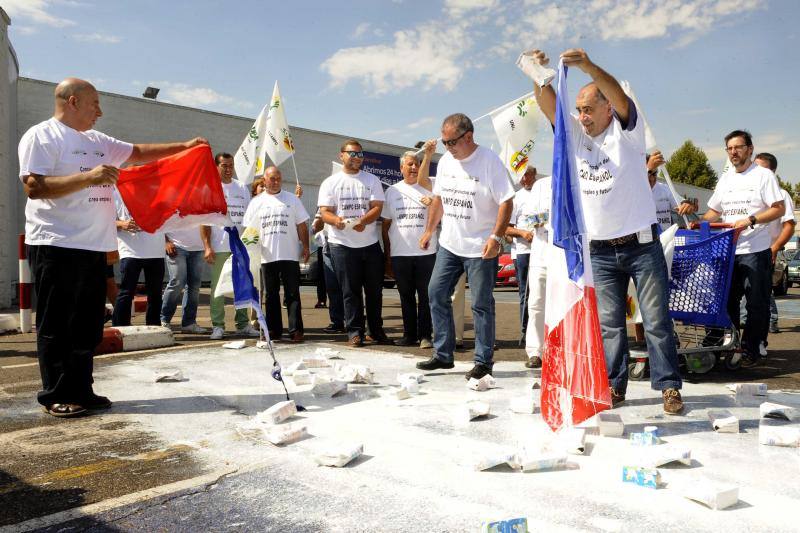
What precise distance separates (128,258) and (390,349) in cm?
316

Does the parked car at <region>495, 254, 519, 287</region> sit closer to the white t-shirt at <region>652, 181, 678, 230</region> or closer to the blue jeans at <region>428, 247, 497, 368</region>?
the white t-shirt at <region>652, 181, 678, 230</region>

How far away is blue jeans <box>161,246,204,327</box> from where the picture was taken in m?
8.01

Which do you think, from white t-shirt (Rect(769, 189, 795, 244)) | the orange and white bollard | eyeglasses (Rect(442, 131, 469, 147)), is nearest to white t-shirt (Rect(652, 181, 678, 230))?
white t-shirt (Rect(769, 189, 795, 244))

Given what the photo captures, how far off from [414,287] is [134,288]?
10.5 feet

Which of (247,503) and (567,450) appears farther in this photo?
(567,450)

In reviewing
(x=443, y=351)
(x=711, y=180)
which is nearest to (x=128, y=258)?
(x=443, y=351)

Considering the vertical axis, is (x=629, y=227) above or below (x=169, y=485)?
above

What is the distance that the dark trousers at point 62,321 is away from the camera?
4090mm

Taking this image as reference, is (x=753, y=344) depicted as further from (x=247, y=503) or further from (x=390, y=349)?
(x=247, y=503)

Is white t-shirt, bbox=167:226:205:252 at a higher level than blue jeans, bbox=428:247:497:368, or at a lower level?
higher

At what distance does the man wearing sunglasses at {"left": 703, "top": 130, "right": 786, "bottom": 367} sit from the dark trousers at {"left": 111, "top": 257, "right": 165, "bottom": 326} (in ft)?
19.7

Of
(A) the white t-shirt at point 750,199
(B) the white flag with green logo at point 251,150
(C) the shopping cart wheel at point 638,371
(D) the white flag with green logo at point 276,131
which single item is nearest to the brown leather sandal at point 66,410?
(C) the shopping cart wheel at point 638,371

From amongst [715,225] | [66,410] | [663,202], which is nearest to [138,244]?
[66,410]

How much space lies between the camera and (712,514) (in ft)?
8.11
